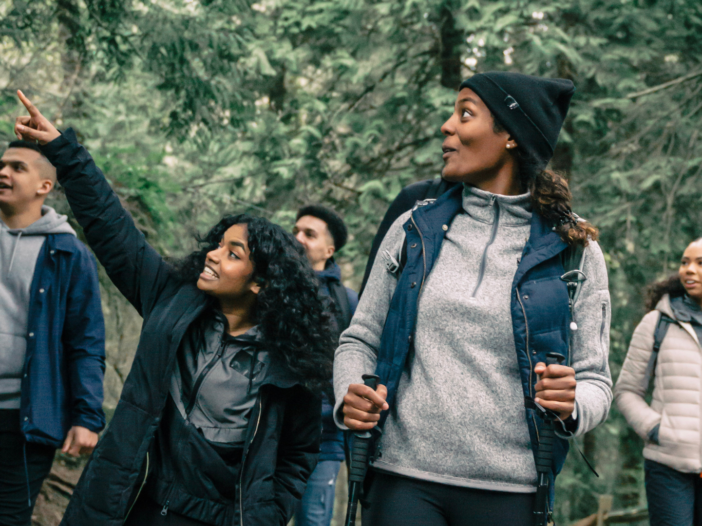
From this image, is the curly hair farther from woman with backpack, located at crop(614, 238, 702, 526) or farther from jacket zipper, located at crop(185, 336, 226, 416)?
woman with backpack, located at crop(614, 238, 702, 526)

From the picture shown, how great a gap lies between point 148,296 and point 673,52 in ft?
31.9

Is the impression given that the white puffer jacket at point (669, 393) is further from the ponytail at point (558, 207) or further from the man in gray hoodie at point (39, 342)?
the man in gray hoodie at point (39, 342)

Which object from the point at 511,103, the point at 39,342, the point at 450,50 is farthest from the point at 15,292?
the point at 450,50

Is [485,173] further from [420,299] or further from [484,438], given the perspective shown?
[484,438]

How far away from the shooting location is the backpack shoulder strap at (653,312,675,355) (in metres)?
5.31

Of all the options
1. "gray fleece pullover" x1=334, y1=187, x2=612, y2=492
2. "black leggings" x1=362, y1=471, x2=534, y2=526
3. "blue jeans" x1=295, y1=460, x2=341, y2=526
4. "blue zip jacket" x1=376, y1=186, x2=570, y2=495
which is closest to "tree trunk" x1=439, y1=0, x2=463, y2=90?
"blue jeans" x1=295, y1=460, x2=341, y2=526

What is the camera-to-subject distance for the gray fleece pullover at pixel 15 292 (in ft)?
13.1

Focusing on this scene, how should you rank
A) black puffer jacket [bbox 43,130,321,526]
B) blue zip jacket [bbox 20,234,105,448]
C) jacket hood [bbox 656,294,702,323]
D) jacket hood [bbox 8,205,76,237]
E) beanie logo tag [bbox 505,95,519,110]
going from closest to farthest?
beanie logo tag [bbox 505,95,519,110] < black puffer jacket [bbox 43,130,321,526] < blue zip jacket [bbox 20,234,105,448] < jacket hood [bbox 8,205,76,237] < jacket hood [bbox 656,294,702,323]

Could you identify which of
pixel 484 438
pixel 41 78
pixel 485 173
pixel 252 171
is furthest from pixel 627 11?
pixel 484 438

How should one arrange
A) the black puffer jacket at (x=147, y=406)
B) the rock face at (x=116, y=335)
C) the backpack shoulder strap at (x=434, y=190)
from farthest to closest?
1. the rock face at (x=116, y=335)
2. the backpack shoulder strap at (x=434, y=190)
3. the black puffer jacket at (x=147, y=406)

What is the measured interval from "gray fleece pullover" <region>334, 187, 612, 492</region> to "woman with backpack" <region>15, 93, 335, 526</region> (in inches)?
27.1

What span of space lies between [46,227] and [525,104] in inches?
118

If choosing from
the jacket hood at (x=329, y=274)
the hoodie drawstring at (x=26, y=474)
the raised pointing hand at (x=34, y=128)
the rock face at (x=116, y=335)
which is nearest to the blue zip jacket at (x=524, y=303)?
the raised pointing hand at (x=34, y=128)

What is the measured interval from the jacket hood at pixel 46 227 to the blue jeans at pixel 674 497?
4.30 metres
